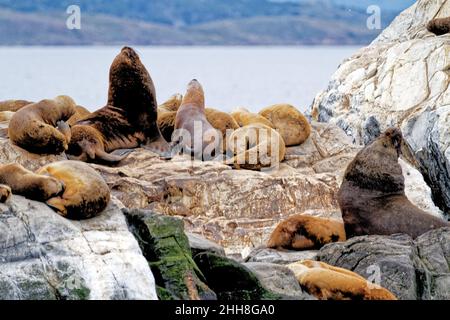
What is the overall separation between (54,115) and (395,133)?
3.92m

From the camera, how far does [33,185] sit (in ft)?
25.4

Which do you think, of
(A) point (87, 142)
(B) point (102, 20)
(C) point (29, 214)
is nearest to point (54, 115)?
(A) point (87, 142)

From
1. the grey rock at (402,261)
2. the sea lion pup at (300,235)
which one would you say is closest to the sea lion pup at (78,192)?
the grey rock at (402,261)

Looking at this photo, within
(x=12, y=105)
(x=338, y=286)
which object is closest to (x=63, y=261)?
(x=338, y=286)

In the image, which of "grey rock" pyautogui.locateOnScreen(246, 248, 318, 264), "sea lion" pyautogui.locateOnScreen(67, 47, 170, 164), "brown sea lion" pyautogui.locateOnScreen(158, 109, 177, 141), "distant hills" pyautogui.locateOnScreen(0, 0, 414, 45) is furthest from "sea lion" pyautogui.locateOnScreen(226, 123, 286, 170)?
"distant hills" pyautogui.locateOnScreen(0, 0, 414, 45)

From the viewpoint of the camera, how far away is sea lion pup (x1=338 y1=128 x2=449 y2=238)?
33.2ft

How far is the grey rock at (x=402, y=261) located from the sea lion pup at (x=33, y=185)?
2337 mm

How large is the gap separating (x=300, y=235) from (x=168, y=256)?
2.49 metres

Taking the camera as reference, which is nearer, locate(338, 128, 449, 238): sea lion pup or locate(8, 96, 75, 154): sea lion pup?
locate(338, 128, 449, 238): sea lion pup

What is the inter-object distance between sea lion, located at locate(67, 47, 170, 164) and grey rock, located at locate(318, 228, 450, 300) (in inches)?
170

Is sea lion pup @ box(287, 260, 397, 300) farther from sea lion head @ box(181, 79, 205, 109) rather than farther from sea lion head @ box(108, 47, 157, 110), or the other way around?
sea lion head @ box(181, 79, 205, 109)

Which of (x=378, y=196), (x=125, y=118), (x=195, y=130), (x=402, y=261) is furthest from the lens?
(x=125, y=118)

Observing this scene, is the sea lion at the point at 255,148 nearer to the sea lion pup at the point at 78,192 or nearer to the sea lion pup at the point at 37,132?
the sea lion pup at the point at 37,132

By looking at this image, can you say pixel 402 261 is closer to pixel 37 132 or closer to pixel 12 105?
pixel 37 132
